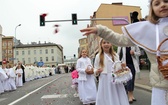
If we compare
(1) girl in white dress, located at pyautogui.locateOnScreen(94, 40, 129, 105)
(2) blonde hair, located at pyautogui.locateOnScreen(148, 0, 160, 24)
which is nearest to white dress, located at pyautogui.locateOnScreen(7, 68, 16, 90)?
(1) girl in white dress, located at pyautogui.locateOnScreen(94, 40, 129, 105)

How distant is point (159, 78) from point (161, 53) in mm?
211

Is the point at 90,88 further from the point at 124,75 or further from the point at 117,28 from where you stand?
the point at 117,28

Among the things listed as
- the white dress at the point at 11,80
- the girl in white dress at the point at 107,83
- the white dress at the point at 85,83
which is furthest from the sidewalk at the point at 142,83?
the white dress at the point at 11,80

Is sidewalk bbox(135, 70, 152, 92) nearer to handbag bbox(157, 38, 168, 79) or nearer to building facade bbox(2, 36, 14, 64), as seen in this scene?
handbag bbox(157, 38, 168, 79)

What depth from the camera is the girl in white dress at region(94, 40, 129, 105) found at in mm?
5027

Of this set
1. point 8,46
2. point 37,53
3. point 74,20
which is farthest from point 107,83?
point 37,53

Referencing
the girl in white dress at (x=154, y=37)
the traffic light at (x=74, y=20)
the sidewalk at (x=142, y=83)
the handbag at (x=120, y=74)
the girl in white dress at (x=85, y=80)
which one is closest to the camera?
the girl in white dress at (x=154, y=37)

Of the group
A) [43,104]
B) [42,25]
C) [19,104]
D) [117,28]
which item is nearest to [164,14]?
[43,104]

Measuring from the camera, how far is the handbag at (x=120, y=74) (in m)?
4.92

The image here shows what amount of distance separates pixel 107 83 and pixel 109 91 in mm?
192

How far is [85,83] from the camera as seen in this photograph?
831 centimetres

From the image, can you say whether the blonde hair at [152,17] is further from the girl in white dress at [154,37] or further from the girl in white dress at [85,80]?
the girl in white dress at [85,80]

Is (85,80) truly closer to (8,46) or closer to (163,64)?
(163,64)

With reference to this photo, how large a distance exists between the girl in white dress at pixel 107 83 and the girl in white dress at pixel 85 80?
2.51 meters
